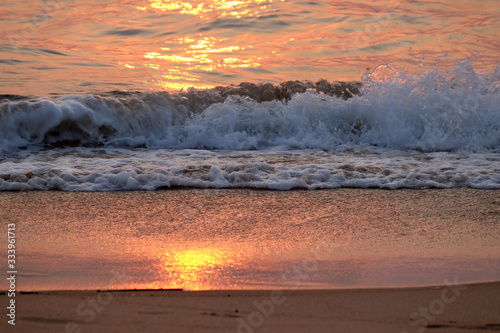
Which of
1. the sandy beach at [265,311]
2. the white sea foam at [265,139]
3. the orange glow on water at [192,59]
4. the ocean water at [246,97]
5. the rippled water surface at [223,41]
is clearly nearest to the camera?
the sandy beach at [265,311]

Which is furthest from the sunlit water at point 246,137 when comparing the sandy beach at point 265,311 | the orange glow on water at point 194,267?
the sandy beach at point 265,311

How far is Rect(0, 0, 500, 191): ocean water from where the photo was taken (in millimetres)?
5578

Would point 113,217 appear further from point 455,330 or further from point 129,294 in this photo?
point 455,330

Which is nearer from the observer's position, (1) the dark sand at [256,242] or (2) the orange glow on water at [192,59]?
(1) the dark sand at [256,242]

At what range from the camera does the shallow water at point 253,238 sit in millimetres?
2881

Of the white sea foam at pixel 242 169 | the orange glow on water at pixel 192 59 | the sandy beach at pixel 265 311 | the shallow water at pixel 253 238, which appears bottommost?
the white sea foam at pixel 242 169

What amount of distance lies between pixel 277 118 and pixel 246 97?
966 millimetres

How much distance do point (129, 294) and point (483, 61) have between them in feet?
36.2

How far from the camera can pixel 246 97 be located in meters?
8.92

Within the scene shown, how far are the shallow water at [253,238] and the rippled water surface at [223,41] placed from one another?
5.35 m

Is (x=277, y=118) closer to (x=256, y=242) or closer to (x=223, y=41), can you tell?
(x=256, y=242)

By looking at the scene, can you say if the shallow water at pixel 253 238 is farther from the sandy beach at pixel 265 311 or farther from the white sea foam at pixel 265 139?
→ the white sea foam at pixel 265 139

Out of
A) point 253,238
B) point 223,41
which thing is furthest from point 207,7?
point 253,238

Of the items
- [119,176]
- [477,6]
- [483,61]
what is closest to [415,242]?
[119,176]
